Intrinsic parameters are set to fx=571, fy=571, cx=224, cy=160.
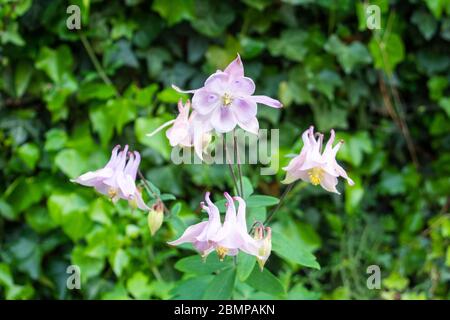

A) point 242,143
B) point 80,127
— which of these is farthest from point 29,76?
point 242,143

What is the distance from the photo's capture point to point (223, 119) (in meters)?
1.20

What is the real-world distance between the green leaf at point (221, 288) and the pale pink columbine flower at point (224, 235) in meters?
0.26

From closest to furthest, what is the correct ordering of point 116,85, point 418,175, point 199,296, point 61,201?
point 199,296 < point 61,201 < point 116,85 < point 418,175

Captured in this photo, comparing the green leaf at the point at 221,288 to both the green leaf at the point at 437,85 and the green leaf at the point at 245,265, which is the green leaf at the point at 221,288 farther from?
the green leaf at the point at 437,85

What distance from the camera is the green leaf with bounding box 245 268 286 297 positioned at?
135 cm

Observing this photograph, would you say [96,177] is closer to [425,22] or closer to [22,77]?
[22,77]

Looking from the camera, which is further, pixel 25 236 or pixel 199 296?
pixel 25 236

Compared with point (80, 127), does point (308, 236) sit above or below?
below

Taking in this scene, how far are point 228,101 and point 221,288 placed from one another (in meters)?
0.49

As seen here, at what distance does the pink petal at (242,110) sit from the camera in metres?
1.21

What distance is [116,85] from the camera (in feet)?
7.65

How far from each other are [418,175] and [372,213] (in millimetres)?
267

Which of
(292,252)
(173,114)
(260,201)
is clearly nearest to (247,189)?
(260,201)
